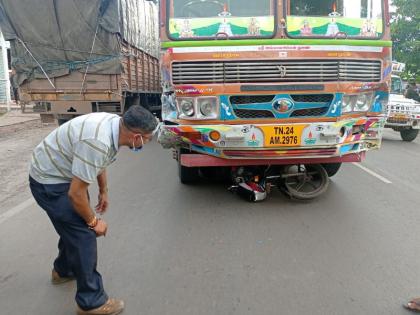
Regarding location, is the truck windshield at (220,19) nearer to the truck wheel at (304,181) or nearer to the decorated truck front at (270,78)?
the decorated truck front at (270,78)

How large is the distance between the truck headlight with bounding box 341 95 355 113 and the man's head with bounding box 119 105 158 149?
2895 millimetres

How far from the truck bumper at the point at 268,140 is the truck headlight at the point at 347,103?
124 mm

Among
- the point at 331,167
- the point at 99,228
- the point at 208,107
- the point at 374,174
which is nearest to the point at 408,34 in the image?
the point at 374,174

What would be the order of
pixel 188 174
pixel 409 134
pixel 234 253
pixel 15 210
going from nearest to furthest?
pixel 234 253 < pixel 15 210 < pixel 188 174 < pixel 409 134

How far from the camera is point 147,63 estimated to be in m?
Result: 13.3

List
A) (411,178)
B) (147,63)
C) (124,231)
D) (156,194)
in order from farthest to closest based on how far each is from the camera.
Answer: (147,63), (411,178), (156,194), (124,231)

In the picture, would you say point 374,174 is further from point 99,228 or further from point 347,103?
point 99,228

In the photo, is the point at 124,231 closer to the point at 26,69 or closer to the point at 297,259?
the point at 297,259

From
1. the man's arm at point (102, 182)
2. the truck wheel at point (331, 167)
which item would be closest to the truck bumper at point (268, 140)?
the truck wheel at point (331, 167)

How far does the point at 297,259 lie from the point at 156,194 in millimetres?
2612

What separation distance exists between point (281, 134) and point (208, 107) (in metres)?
0.86

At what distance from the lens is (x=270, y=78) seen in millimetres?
4820

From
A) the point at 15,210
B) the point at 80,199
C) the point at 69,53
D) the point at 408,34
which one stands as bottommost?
the point at 15,210

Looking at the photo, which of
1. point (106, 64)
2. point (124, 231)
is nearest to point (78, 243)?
point (124, 231)
